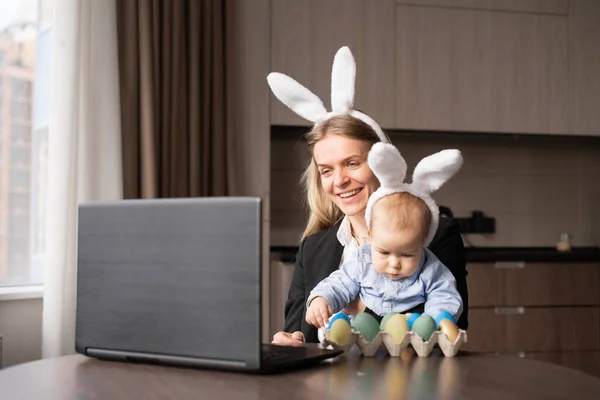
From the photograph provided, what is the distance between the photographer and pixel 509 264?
386cm

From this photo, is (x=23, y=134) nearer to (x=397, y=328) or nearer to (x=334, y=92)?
(x=334, y=92)

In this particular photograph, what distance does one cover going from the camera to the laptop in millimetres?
1191

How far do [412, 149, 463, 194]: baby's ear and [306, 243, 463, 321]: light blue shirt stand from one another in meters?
0.14

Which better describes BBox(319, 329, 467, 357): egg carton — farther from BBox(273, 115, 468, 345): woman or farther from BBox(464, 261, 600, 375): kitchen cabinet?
BBox(464, 261, 600, 375): kitchen cabinet

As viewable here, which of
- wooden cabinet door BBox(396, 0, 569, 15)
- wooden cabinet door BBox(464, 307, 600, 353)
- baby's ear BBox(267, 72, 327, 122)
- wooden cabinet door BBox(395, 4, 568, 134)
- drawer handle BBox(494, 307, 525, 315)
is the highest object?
wooden cabinet door BBox(396, 0, 569, 15)

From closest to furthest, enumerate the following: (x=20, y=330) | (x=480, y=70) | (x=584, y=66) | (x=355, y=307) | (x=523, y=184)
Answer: (x=355, y=307), (x=20, y=330), (x=480, y=70), (x=584, y=66), (x=523, y=184)

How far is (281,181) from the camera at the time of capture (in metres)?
4.19

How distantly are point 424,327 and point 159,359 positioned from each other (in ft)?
1.43

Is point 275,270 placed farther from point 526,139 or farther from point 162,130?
point 526,139

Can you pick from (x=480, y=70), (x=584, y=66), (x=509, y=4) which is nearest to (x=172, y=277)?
(x=480, y=70)

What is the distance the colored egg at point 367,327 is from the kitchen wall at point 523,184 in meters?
2.89

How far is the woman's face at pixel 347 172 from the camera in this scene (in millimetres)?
1886

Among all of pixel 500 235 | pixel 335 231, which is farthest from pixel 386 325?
pixel 500 235

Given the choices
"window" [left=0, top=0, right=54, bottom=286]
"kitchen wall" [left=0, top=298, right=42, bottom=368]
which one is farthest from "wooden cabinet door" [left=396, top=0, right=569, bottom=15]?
"kitchen wall" [left=0, top=298, right=42, bottom=368]
